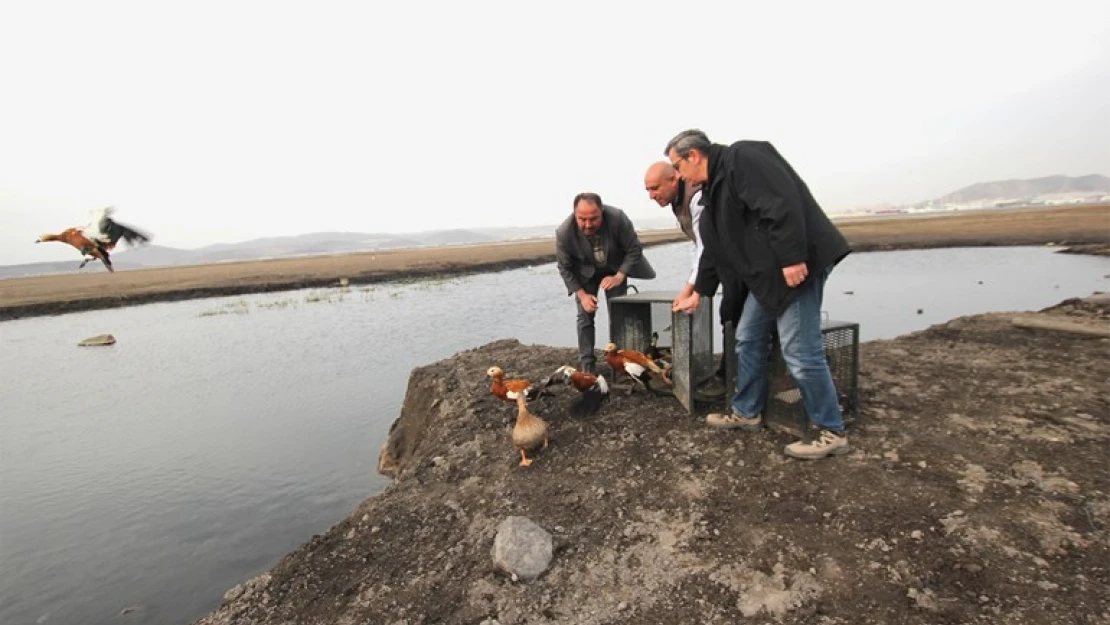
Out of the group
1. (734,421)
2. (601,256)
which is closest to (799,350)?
(734,421)

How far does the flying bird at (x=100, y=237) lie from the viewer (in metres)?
4.92

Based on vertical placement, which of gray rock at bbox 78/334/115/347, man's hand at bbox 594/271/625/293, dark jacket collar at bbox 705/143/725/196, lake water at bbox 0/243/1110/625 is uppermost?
dark jacket collar at bbox 705/143/725/196

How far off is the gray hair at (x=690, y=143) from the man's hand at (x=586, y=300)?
242 centimetres

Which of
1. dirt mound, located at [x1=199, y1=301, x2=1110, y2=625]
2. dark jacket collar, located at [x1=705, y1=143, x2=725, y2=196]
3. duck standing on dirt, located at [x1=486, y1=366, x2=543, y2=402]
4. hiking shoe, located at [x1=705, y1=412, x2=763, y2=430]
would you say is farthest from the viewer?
duck standing on dirt, located at [x1=486, y1=366, x2=543, y2=402]

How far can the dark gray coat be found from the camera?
6.37m


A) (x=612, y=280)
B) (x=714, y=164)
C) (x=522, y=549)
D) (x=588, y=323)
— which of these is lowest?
(x=522, y=549)

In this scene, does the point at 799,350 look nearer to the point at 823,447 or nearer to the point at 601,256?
the point at 823,447

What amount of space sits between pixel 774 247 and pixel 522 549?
2847mm

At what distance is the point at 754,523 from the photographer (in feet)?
12.1

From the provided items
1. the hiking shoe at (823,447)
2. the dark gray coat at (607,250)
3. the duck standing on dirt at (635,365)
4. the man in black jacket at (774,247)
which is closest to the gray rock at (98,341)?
the dark gray coat at (607,250)

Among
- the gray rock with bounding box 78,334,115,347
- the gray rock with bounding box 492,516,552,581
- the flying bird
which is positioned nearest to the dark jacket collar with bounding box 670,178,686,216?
the gray rock with bounding box 492,516,552,581

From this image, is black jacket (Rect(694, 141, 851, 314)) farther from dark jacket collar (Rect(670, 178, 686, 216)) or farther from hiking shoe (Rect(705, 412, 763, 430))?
hiking shoe (Rect(705, 412, 763, 430))

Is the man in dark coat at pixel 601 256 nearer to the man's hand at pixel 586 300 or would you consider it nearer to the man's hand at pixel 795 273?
the man's hand at pixel 586 300

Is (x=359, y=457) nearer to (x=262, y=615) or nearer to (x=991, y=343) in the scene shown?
(x=262, y=615)
